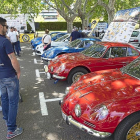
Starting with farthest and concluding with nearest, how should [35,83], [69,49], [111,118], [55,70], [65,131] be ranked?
1. [69,49]
2. [35,83]
3. [55,70]
4. [65,131]
5. [111,118]

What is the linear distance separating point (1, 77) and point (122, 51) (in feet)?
12.9

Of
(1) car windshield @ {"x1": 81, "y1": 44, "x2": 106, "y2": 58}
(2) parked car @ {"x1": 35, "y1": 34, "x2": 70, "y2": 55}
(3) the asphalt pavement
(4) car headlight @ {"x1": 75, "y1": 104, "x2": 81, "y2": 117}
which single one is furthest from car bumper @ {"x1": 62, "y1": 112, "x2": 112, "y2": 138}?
(2) parked car @ {"x1": 35, "y1": 34, "x2": 70, "y2": 55}

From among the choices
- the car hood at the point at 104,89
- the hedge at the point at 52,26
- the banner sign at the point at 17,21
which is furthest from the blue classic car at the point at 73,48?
the hedge at the point at 52,26

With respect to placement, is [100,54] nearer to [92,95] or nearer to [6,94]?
[92,95]

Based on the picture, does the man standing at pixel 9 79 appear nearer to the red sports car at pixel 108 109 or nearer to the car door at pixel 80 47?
the red sports car at pixel 108 109

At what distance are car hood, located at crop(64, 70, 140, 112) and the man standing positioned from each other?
964mm

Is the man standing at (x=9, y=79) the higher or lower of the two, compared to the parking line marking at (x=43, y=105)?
higher

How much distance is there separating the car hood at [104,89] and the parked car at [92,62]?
1628 millimetres

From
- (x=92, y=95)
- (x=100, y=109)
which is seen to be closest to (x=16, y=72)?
(x=92, y=95)

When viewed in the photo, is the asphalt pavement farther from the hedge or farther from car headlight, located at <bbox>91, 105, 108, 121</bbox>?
the hedge

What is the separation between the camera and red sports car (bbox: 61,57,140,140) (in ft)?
7.07

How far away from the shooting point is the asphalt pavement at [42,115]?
280 centimetres

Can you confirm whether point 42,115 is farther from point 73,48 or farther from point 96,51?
point 73,48

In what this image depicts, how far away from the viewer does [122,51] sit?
5047 mm
